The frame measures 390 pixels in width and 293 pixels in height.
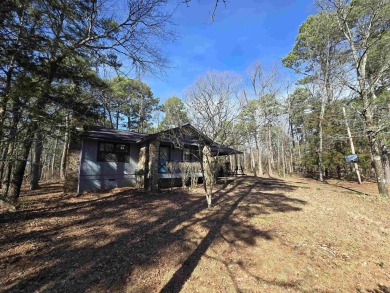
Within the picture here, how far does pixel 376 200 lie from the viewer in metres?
9.08

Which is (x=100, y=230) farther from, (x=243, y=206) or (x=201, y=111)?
(x=201, y=111)

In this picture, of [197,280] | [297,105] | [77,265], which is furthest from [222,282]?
[297,105]

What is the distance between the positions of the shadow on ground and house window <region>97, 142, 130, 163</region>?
10.7 ft

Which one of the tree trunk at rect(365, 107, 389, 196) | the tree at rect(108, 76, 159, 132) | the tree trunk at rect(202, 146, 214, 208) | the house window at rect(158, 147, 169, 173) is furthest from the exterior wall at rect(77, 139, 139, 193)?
the tree trunk at rect(365, 107, 389, 196)

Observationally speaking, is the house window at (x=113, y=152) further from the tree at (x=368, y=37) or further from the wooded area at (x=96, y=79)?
the tree at (x=368, y=37)

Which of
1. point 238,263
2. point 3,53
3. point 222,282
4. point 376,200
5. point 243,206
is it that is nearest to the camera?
point 222,282

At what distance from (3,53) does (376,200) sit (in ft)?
47.5

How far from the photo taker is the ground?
3184 millimetres

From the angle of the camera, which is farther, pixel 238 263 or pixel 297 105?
pixel 297 105

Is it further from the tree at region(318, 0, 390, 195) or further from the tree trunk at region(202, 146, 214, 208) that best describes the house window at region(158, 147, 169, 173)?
the tree at region(318, 0, 390, 195)

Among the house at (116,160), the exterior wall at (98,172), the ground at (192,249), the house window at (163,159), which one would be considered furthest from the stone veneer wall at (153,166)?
the ground at (192,249)

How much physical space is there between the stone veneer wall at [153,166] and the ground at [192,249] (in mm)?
3033

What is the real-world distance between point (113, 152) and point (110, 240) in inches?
296

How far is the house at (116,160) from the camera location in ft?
32.3
